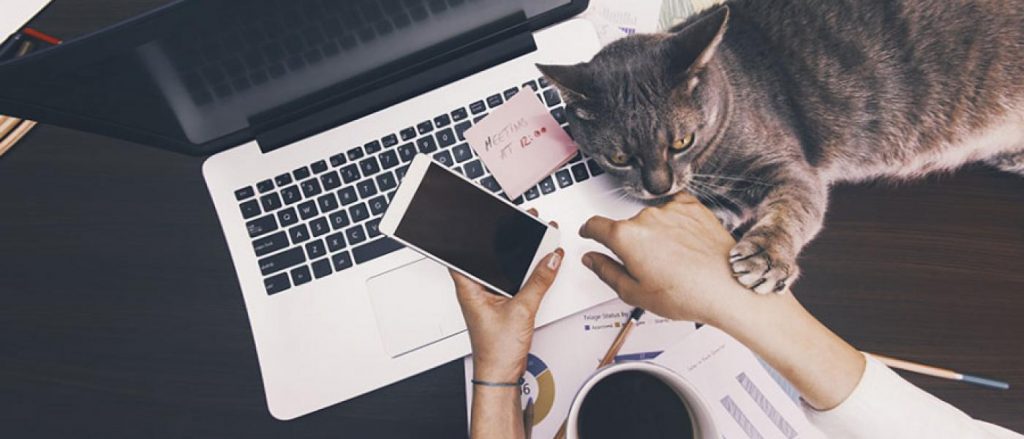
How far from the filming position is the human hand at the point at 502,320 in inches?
29.9

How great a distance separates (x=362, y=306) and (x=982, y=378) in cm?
96

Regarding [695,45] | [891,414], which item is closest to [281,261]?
[695,45]

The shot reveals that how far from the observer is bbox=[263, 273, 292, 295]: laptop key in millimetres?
831

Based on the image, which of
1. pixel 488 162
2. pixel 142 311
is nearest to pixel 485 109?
→ pixel 488 162

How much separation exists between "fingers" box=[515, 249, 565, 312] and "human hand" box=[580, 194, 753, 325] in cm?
7

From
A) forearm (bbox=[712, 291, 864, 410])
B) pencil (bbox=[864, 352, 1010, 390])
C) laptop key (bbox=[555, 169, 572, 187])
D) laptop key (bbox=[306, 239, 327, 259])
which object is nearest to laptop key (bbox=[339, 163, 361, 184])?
laptop key (bbox=[306, 239, 327, 259])

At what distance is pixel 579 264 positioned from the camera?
2.71 ft

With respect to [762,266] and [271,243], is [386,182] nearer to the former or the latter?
[271,243]

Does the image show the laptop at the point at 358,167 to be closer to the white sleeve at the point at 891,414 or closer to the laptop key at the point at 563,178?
the laptop key at the point at 563,178

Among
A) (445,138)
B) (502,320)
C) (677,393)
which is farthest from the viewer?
(445,138)

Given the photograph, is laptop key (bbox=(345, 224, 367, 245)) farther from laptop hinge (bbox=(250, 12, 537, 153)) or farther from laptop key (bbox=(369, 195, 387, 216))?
laptop hinge (bbox=(250, 12, 537, 153))

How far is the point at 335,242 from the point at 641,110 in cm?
52

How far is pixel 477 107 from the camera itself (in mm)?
871

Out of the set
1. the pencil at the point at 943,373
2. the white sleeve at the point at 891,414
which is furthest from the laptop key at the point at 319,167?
the pencil at the point at 943,373
